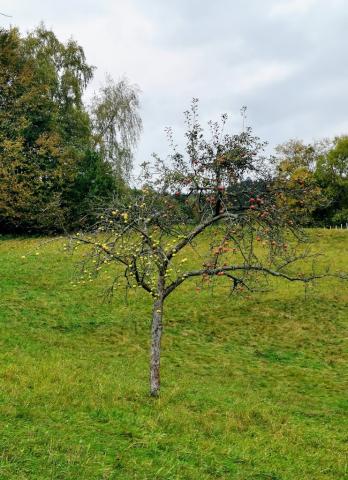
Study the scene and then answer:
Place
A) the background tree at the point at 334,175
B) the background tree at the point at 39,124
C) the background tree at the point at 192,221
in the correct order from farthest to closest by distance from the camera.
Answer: the background tree at the point at 334,175 → the background tree at the point at 39,124 → the background tree at the point at 192,221

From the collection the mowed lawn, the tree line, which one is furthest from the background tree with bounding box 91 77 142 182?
the mowed lawn

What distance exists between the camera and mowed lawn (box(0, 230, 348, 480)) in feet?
27.1

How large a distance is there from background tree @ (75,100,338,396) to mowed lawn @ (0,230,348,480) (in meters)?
2.29

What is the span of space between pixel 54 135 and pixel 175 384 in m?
34.0

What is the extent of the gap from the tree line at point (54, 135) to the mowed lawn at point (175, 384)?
11121mm

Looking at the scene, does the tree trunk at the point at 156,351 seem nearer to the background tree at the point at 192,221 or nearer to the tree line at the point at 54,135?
the background tree at the point at 192,221

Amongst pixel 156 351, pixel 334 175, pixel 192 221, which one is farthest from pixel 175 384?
pixel 334 175

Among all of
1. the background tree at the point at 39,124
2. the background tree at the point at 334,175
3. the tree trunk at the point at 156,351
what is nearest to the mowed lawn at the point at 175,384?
the tree trunk at the point at 156,351

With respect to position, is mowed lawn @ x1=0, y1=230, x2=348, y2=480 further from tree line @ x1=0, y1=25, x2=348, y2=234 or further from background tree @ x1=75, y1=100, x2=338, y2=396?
tree line @ x1=0, y1=25, x2=348, y2=234

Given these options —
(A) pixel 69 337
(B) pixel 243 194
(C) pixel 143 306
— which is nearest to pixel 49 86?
(C) pixel 143 306

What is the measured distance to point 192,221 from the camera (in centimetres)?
1385

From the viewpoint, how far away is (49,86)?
45250mm

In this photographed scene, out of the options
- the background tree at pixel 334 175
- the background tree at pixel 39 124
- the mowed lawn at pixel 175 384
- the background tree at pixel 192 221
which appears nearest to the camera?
the mowed lawn at pixel 175 384

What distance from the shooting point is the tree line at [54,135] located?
39.1m
